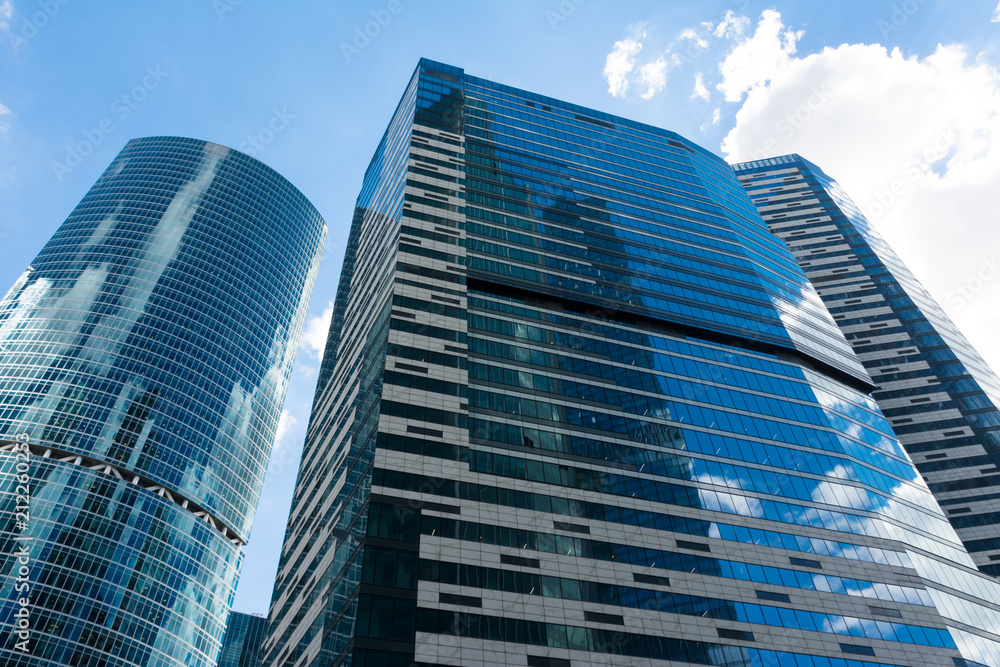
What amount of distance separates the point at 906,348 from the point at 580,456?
85539 millimetres

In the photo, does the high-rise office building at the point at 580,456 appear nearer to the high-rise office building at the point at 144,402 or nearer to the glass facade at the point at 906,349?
the glass facade at the point at 906,349

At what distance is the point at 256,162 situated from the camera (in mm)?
194125

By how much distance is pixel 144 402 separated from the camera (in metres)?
134

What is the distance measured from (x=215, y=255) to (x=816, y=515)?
471 feet

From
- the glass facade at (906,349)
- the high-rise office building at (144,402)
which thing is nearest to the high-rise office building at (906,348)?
the glass facade at (906,349)

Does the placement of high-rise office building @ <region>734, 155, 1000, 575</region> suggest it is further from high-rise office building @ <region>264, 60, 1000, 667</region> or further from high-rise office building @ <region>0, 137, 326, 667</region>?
high-rise office building @ <region>0, 137, 326, 667</region>

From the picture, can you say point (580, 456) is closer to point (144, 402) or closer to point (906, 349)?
point (906, 349)

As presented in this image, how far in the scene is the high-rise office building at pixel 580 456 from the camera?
5284 centimetres

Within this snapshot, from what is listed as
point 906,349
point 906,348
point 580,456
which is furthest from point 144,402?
point 906,348

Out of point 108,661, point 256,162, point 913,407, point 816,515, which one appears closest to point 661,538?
point 816,515

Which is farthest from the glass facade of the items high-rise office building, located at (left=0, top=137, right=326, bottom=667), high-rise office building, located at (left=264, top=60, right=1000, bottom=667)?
high-rise office building, located at (left=0, top=137, right=326, bottom=667)

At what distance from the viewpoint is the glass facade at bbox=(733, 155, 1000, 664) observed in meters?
100

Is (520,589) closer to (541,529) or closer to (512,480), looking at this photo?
(541,529)

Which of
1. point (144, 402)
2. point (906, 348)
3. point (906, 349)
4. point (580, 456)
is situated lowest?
point (580, 456)
